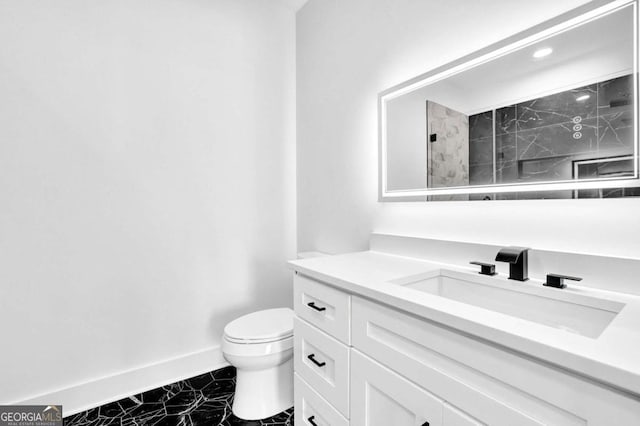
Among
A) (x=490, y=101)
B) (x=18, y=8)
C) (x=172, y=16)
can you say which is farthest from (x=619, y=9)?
(x=18, y=8)

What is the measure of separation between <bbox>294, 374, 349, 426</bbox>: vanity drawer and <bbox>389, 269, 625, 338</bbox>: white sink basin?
21.9 inches

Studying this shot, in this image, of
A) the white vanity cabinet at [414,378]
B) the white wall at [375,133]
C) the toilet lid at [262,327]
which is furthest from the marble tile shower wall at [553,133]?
the toilet lid at [262,327]

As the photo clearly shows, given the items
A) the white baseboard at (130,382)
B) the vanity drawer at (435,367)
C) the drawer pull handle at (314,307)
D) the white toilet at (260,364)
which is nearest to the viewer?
the vanity drawer at (435,367)

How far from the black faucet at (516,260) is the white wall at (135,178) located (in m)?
1.66

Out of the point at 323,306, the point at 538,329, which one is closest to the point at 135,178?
the point at 323,306

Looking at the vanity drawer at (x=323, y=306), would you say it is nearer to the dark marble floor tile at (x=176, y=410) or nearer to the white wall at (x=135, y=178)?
the dark marble floor tile at (x=176, y=410)

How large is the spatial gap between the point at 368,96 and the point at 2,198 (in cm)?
199

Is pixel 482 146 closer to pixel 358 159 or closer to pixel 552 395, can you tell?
pixel 358 159

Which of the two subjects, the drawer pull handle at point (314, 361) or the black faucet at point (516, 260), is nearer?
the black faucet at point (516, 260)

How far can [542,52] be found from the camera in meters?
1.08

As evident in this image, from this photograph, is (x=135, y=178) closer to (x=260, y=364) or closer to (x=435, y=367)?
(x=260, y=364)

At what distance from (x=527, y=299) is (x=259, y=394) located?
Answer: 1366mm

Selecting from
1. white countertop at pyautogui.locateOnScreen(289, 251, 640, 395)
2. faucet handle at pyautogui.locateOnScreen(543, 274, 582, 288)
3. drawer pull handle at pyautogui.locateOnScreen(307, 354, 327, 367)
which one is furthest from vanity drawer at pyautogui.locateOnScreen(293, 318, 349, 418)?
faucet handle at pyautogui.locateOnScreen(543, 274, 582, 288)

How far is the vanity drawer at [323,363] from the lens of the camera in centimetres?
→ 110
